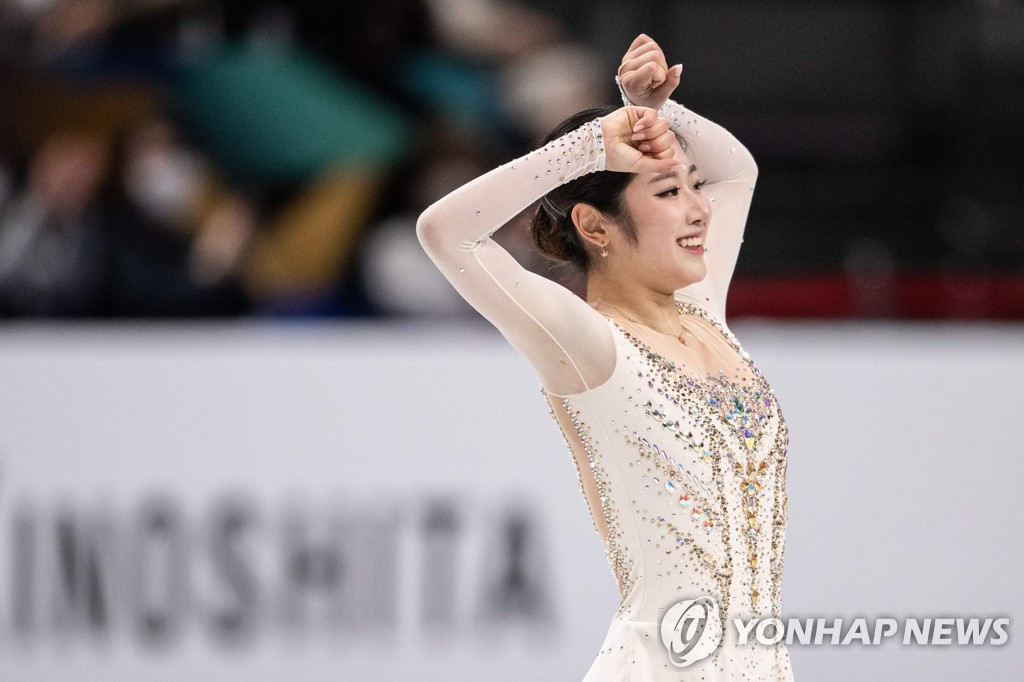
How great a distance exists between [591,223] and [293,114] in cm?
338

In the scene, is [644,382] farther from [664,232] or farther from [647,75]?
[647,75]

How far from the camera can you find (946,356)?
141 inches

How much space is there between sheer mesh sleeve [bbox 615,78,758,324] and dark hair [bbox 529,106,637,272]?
0.19 meters

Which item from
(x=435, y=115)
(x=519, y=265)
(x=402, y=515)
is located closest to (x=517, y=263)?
(x=519, y=265)

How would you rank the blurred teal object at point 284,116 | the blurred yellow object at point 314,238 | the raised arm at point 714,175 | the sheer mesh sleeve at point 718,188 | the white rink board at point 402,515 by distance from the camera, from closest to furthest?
the raised arm at point 714,175 < the sheer mesh sleeve at point 718,188 < the white rink board at point 402,515 < the blurred yellow object at point 314,238 < the blurred teal object at point 284,116

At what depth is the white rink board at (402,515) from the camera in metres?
3.49

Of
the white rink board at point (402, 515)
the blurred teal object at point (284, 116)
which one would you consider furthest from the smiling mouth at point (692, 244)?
the blurred teal object at point (284, 116)

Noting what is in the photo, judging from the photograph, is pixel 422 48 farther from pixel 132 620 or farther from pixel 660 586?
pixel 660 586

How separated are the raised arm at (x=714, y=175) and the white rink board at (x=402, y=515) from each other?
1443mm

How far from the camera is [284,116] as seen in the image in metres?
5.14

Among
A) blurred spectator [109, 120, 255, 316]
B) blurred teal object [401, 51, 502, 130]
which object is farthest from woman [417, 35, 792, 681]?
blurred teal object [401, 51, 502, 130]

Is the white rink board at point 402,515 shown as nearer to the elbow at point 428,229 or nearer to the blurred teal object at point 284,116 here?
the blurred teal object at point 284,116

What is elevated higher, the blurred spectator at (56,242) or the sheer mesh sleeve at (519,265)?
the blurred spectator at (56,242)

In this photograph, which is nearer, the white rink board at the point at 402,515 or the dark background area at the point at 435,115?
the white rink board at the point at 402,515
